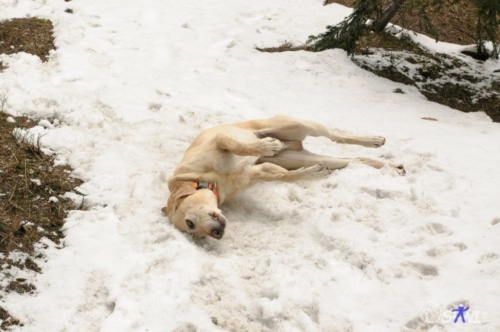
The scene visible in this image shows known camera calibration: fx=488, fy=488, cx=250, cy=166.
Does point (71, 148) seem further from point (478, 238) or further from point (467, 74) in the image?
point (467, 74)

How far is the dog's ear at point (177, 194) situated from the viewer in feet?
16.5

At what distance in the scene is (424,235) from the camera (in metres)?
4.73

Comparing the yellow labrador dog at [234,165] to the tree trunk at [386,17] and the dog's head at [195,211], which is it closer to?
the dog's head at [195,211]

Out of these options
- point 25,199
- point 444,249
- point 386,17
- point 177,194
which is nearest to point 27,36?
point 25,199

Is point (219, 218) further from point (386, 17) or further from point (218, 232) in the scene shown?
point (386, 17)

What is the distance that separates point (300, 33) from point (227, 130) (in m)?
5.96

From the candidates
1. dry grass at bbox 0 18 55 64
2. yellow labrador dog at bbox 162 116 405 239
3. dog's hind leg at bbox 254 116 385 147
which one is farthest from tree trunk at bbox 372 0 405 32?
dry grass at bbox 0 18 55 64

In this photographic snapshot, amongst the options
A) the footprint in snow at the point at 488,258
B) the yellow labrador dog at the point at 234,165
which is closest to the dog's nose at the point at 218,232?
the yellow labrador dog at the point at 234,165

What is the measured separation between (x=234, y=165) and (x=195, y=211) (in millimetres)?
953

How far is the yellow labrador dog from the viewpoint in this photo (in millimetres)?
4867

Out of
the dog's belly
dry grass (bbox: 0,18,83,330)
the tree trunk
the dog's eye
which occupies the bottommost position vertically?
dry grass (bbox: 0,18,83,330)

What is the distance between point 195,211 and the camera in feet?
15.7

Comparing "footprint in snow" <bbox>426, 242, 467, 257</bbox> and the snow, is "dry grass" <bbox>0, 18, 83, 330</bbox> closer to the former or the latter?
the snow

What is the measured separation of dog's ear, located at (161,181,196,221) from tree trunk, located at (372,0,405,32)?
672 cm
